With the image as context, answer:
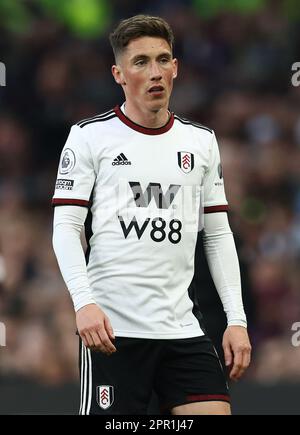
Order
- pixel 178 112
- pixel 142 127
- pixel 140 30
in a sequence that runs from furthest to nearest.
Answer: pixel 178 112 → pixel 142 127 → pixel 140 30

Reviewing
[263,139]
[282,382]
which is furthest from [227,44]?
[282,382]

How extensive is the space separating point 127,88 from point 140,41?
8.5 inches

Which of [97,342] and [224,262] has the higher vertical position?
[224,262]

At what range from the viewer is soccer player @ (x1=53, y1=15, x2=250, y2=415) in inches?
183

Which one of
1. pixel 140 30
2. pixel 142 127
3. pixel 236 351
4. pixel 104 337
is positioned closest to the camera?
pixel 104 337

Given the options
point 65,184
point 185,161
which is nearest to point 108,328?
point 65,184

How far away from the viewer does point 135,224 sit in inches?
185

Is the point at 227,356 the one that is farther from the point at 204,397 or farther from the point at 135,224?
the point at 135,224

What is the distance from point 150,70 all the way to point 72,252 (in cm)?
85

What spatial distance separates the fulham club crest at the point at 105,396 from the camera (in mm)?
4633

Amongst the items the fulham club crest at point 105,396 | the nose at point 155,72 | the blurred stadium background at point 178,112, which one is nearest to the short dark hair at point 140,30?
the nose at point 155,72

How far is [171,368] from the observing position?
471 cm

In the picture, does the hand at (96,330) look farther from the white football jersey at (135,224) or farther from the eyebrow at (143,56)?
the eyebrow at (143,56)
